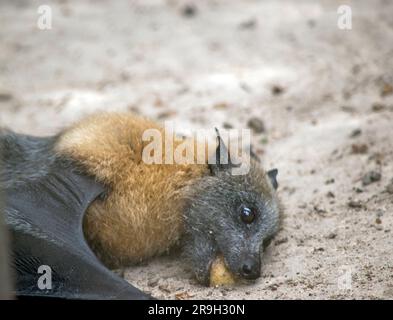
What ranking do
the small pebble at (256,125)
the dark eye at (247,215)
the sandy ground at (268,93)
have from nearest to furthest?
the sandy ground at (268,93) < the dark eye at (247,215) < the small pebble at (256,125)

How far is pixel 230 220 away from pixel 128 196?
99cm

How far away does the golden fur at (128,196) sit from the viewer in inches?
234

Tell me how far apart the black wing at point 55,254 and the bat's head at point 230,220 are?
94 cm

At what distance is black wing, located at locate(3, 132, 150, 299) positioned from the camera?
17.5 ft

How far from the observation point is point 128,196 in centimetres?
602

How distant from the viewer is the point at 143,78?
1029 centimetres

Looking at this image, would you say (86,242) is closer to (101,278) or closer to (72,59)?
(101,278)

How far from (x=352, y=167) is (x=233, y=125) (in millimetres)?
2038

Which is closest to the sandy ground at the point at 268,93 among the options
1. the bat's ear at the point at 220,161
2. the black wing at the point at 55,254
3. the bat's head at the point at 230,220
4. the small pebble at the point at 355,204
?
the small pebble at the point at 355,204

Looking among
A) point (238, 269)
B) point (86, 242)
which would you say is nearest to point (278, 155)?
point (238, 269)

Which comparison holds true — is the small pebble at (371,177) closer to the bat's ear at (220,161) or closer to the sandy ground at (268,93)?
the sandy ground at (268,93)

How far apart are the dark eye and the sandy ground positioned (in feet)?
1.40

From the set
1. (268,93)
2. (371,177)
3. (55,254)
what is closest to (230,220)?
(55,254)

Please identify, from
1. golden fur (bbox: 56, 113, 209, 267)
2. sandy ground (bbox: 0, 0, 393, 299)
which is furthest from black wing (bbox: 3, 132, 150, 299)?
sandy ground (bbox: 0, 0, 393, 299)
